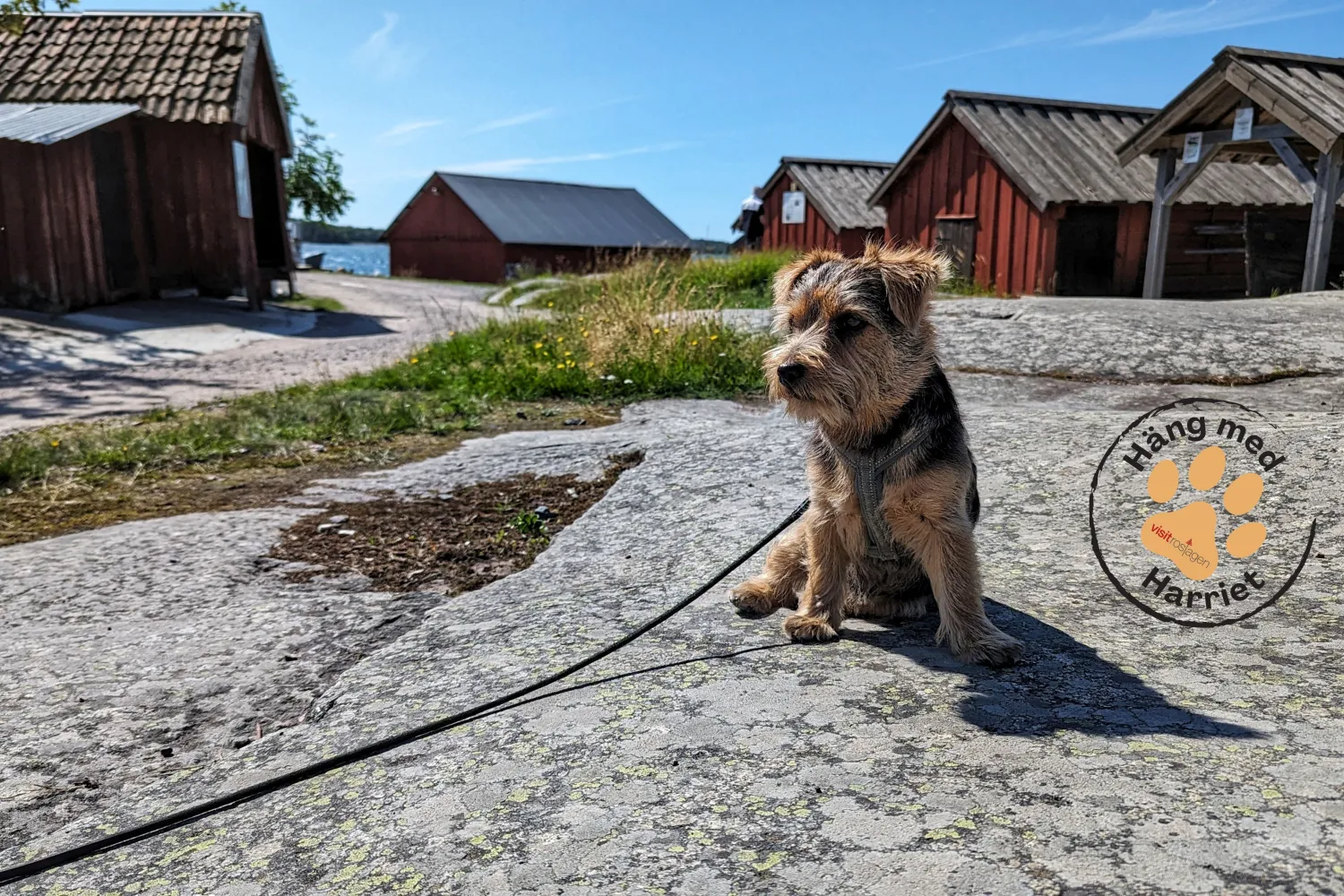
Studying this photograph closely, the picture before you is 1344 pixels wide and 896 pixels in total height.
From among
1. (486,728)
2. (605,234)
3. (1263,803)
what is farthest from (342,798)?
(605,234)

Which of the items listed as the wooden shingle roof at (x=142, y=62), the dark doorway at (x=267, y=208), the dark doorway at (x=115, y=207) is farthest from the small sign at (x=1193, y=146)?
the dark doorway at (x=267, y=208)

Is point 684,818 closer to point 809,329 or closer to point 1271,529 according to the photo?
point 809,329

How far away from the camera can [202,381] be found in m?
12.1

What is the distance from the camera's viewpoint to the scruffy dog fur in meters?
3.21

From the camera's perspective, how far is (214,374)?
12852 mm

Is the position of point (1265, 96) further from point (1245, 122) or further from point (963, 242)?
point (963, 242)

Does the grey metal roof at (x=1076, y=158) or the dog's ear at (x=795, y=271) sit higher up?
the grey metal roof at (x=1076, y=158)

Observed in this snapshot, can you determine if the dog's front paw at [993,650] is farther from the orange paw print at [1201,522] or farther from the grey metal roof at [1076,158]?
the grey metal roof at [1076,158]

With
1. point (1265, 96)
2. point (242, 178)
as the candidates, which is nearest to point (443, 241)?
point (242, 178)

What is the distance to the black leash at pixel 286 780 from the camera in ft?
8.00

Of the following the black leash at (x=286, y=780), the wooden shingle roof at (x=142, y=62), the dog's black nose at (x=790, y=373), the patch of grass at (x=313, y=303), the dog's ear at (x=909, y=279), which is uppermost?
the wooden shingle roof at (x=142, y=62)

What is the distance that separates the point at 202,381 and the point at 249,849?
35.8ft

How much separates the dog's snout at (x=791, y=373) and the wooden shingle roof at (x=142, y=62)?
774 inches

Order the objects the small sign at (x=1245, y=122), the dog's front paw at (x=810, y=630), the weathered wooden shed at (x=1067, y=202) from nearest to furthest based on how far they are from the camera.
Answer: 1. the dog's front paw at (x=810, y=630)
2. the small sign at (x=1245, y=122)
3. the weathered wooden shed at (x=1067, y=202)
